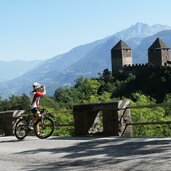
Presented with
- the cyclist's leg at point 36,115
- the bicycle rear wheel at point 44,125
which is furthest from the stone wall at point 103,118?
the cyclist's leg at point 36,115

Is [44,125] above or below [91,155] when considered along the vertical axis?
above

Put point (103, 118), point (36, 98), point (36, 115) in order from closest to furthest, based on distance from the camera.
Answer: point (103, 118) < point (36, 98) < point (36, 115)

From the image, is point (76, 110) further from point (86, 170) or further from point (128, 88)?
point (128, 88)

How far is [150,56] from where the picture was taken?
15100cm

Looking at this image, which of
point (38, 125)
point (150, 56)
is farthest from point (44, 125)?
point (150, 56)

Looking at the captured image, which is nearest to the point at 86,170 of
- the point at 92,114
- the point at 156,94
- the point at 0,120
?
the point at 92,114

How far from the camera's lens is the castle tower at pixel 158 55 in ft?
477

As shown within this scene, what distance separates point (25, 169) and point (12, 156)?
179 centimetres

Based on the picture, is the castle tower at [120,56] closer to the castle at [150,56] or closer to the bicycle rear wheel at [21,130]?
the castle at [150,56]

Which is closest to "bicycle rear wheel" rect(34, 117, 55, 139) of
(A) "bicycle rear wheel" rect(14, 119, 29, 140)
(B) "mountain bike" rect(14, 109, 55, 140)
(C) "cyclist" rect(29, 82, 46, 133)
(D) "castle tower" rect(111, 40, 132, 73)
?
(B) "mountain bike" rect(14, 109, 55, 140)

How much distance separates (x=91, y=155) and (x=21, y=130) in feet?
16.6

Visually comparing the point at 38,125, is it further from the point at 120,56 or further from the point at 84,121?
the point at 120,56

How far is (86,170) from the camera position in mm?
8320

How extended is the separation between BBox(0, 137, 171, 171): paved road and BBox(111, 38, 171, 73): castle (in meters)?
129
